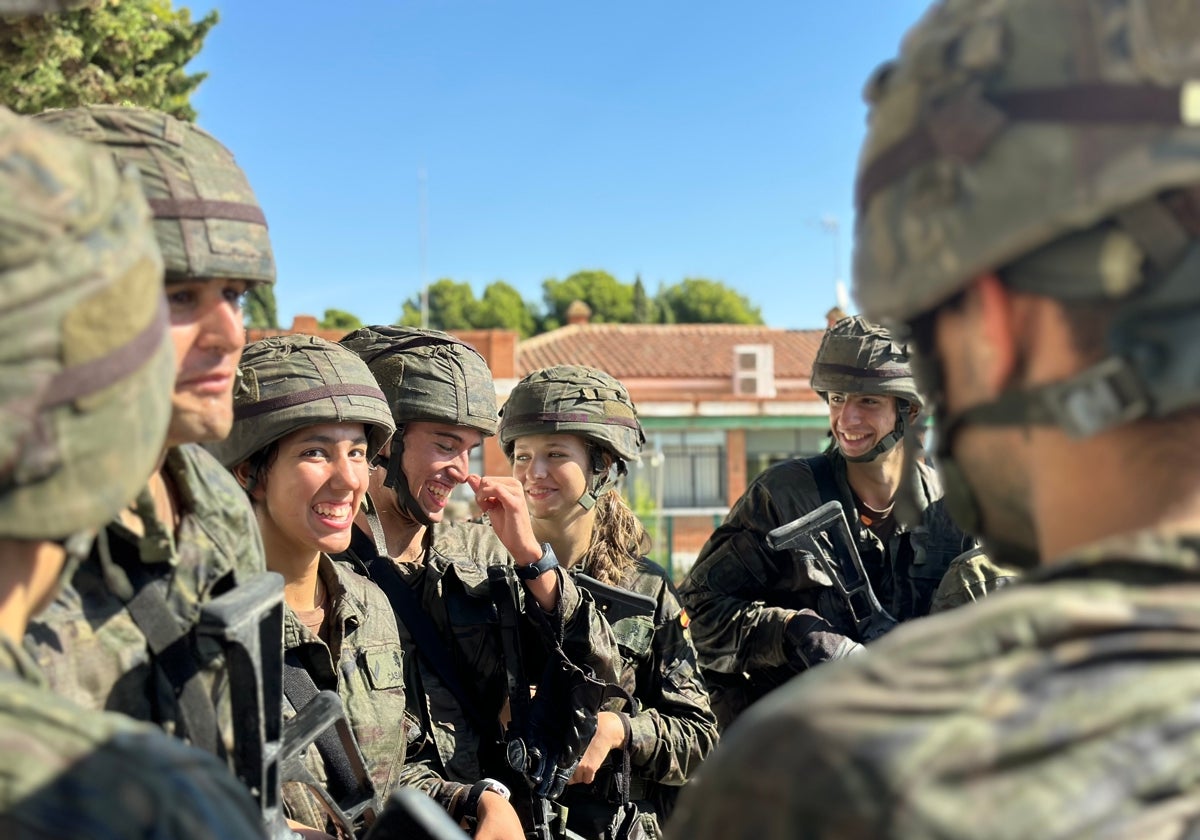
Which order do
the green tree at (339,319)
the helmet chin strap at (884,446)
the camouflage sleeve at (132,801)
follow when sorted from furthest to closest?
the green tree at (339,319)
the helmet chin strap at (884,446)
the camouflage sleeve at (132,801)

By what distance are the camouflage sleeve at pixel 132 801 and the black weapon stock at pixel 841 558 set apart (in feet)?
14.2

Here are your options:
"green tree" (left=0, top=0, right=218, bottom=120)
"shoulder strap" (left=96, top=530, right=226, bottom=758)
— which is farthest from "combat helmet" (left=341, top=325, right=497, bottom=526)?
"green tree" (left=0, top=0, right=218, bottom=120)

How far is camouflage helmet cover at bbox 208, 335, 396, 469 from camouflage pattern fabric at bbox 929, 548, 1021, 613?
7.88 ft

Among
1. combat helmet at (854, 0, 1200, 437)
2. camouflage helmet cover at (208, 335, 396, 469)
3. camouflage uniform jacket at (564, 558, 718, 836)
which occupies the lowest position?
camouflage uniform jacket at (564, 558, 718, 836)

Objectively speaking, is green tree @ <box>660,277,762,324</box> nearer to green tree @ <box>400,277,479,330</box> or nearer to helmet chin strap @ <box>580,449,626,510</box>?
green tree @ <box>400,277,479,330</box>

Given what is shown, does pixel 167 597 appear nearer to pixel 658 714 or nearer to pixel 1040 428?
pixel 1040 428

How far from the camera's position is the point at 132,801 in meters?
1.47

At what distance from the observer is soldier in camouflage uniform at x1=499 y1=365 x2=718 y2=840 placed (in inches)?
185

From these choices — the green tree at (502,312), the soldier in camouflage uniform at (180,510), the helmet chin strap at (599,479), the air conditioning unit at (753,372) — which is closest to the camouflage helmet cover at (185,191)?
the soldier in camouflage uniform at (180,510)

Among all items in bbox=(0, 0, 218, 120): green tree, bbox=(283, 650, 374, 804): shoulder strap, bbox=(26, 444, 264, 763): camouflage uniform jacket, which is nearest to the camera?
bbox=(26, 444, 264, 763): camouflage uniform jacket

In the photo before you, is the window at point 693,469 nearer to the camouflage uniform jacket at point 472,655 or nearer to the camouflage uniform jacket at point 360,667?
the camouflage uniform jacket at point 472,655

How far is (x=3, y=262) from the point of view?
151 centimetres

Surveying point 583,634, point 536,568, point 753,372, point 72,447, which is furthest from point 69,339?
point 753,372

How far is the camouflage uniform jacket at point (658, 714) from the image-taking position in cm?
470
